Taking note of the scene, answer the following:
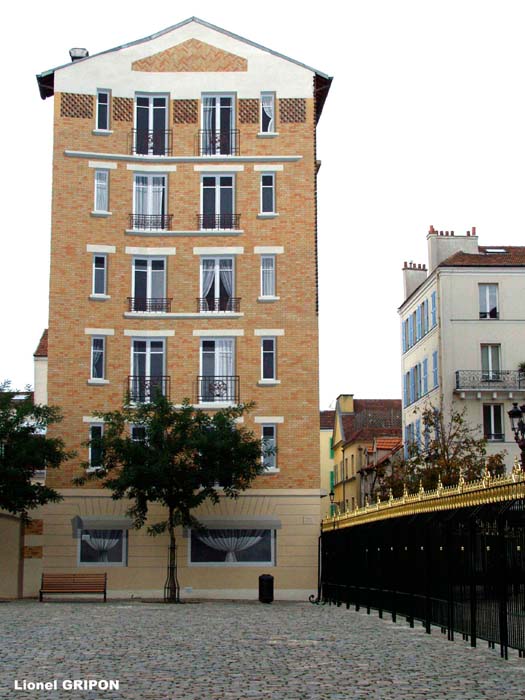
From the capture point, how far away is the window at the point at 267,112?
144ft

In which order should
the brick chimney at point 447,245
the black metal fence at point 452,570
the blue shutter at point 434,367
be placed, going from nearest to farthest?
the black metal fence at point 452,570, the blue shutter at point 434,367, the brick chimney at point 447,245

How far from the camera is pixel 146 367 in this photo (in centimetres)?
4225

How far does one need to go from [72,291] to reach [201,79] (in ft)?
31.6

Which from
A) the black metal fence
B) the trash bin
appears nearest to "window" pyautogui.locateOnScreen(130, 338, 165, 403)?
the trash bin

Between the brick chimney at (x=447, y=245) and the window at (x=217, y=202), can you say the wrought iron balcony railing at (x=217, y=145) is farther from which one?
the brick chimney at (x=447, y=245)

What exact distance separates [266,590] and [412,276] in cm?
3002

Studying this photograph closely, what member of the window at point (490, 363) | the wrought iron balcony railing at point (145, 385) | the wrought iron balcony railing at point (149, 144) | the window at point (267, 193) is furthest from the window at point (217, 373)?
the window at point (490, 363)

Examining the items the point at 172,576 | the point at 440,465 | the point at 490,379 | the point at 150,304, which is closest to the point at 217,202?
the point at 150,304

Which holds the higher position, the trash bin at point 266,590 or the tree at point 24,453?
the tree at point 24,453

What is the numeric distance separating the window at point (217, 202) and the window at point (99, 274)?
4008 millimetres

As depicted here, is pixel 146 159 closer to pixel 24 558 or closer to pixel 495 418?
pixel 24 558

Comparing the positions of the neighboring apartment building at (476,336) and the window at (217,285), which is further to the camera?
the neighboring apartment building at (476,336)

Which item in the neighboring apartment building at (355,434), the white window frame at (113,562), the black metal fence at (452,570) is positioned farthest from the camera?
the neighboring apartment building at (355,434)

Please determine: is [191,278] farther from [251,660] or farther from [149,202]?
[251,660]
